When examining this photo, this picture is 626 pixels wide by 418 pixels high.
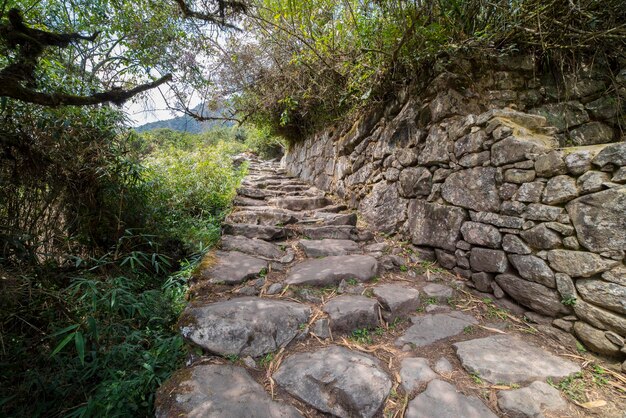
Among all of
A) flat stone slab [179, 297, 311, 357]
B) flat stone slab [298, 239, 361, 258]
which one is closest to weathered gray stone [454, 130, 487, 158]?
flat stone slab [298, 239, 361, 258]

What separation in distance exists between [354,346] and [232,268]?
1206mm

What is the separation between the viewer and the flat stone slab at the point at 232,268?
209 centimetres

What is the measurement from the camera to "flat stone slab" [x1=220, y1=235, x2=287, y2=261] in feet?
8.54

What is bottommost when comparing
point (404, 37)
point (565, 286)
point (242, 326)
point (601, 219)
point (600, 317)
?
point (242, 326)

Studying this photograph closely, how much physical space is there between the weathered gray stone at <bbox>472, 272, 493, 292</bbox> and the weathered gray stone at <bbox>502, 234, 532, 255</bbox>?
276 mm

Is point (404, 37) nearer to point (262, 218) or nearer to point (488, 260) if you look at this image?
point (488, 260)

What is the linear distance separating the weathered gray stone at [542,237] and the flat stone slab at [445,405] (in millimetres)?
1105

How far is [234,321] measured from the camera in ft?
5.20

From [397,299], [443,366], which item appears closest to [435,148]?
[397,299]

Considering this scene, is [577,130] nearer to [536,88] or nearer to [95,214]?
[536,88]

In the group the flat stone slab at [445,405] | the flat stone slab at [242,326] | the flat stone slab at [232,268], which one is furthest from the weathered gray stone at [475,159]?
the flat stone slab at [232,268]

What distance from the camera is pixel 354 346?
63.6 inches

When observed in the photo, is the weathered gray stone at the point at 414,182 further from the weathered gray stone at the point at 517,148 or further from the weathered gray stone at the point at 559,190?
the weathered gray stone at the point at 559,190

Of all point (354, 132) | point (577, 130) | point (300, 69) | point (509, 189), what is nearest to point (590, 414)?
point (509, 189)
